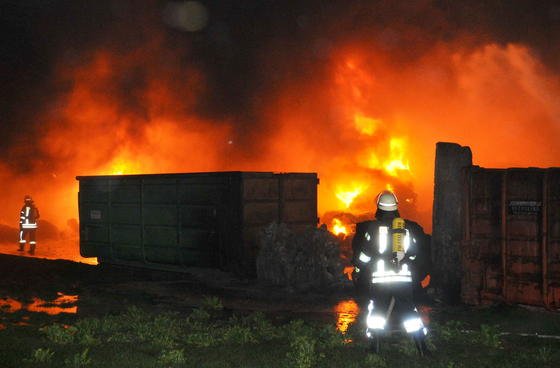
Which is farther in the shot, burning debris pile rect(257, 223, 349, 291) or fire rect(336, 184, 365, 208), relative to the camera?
fire rect(336, 184, 365, 208)

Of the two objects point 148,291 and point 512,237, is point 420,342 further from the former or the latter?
point 148,291

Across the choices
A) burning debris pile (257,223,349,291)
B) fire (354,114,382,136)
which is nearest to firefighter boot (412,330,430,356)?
burning debris pile (257,223,349,291)

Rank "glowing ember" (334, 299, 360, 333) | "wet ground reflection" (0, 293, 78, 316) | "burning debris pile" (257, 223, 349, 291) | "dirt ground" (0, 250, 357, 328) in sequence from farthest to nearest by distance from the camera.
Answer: "burning debris pile" (257, 223, 349, 291), "dirt ground" (0, 250, 357, 328), "wet ground reflection" (0, 293, 78, 316), "glowing ember" (334, 299, 360, 333)

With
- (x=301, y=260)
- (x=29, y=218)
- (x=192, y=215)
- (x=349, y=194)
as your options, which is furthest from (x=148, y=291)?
(x=349, y=194)

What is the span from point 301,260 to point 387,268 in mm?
5953

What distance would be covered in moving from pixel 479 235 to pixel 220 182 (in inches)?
235

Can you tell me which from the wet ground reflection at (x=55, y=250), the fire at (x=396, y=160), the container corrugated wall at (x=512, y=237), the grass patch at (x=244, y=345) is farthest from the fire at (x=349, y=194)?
the grass patch at (x=244, y=345)

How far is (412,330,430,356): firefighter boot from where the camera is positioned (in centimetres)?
625

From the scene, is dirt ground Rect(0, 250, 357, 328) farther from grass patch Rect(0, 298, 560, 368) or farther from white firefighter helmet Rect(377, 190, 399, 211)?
white firefighter helmet Rect(377, 190, 399, 211)

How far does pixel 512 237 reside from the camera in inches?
365

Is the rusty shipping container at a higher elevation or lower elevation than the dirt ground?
higher

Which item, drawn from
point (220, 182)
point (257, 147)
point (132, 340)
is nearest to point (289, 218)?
point (220, 182)

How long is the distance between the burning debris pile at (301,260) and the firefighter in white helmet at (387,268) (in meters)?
5.53

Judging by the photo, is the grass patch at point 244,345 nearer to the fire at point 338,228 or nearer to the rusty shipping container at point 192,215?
the rusty shipping container at point 192,215
